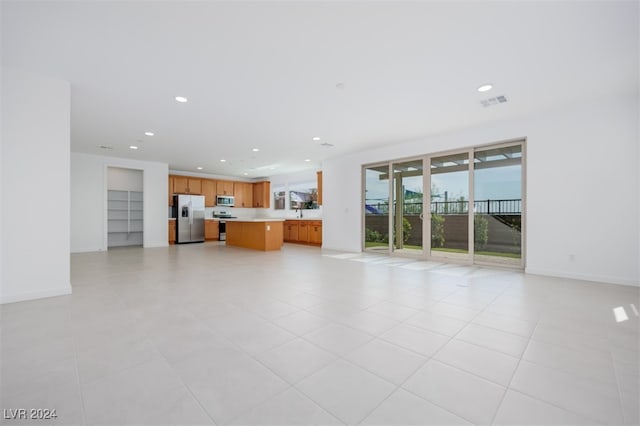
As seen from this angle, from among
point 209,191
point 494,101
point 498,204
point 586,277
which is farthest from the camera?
point 209,191

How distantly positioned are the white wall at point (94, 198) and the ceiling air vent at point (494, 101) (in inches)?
338

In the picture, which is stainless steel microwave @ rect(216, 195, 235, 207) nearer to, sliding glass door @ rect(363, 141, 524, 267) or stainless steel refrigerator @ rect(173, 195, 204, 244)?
stainless steel refrigerator @ rect(173, 195, 204, 244)

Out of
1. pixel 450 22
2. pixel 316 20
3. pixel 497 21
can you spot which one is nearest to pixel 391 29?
pixel 450 22

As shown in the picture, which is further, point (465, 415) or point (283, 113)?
point (283, 113)

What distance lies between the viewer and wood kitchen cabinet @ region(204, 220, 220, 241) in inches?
399

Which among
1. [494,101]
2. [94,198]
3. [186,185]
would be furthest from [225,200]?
A: [494,101]

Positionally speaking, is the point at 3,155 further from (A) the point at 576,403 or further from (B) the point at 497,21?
(A) the point at 576,403

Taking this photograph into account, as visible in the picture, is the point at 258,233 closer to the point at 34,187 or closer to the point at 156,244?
the point at 156,244

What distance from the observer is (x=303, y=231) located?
9.33 metres

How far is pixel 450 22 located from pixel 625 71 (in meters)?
2.51

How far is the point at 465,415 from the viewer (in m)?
1.35

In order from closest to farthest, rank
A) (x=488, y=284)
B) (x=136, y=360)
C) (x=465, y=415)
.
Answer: (x=465, y=415)
(x=136, y=360)
(x=488, y=284)

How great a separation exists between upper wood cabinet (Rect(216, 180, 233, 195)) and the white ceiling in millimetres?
5787

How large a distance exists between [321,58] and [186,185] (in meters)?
8.44
